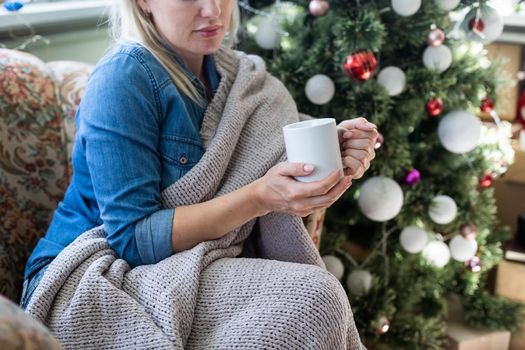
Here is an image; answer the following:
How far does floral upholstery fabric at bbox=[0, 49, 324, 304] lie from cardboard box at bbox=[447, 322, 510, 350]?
686 mm

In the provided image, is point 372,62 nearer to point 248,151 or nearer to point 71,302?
point 248,151

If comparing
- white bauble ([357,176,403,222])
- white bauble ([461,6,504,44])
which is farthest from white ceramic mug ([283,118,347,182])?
white bauble ([461,6,504,44])

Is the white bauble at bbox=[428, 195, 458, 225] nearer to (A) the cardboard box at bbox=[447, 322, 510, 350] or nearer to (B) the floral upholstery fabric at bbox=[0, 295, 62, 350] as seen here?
(A) the cardboard box at bbox=[447, 322, 510, 350]

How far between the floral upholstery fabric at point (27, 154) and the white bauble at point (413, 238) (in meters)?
0.85

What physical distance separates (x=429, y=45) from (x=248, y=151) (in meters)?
0.60

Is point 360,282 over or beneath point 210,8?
beneath

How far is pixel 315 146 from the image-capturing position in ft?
2.91

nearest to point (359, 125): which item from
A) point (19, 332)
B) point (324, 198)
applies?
point (324, 198)

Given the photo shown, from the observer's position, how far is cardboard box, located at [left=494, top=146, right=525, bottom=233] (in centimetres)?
200

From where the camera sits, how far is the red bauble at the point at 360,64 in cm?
134

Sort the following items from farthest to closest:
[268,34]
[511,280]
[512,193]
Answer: [512,193], [511,280], [268,34]

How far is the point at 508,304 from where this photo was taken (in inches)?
70.6

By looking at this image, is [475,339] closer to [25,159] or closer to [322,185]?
[322,185]

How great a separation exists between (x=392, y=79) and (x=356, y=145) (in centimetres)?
43
